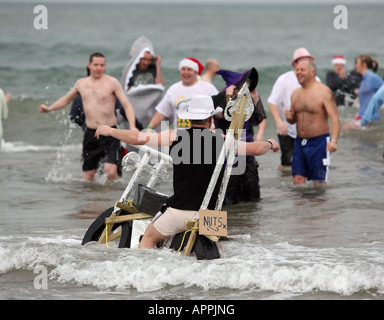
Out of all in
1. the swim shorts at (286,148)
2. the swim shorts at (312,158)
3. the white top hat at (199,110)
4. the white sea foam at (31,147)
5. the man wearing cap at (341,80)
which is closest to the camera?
the white top hat at (199,110)

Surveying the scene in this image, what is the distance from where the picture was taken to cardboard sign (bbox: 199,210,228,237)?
246 inches

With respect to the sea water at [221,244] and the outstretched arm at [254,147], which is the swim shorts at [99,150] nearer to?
the sea water at [221,244]

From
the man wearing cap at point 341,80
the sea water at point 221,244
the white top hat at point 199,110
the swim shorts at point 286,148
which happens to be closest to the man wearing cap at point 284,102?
the swim shorts at point 286,148

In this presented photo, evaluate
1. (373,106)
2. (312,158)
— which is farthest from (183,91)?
(373,106)

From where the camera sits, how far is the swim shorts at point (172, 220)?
6.48 meters

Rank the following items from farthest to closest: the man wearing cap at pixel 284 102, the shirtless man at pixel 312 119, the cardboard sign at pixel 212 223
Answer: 1. the man wearing cap at pixel 284 102
2. the shirtless man at pixel 312 119
3. the cardboard sign at pixel 212 223

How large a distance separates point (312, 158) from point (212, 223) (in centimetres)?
440

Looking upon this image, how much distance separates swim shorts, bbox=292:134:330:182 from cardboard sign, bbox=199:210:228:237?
14.1 feet

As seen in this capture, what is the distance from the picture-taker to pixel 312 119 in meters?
10.4

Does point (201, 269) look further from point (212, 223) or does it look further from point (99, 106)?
point (99, 106)
